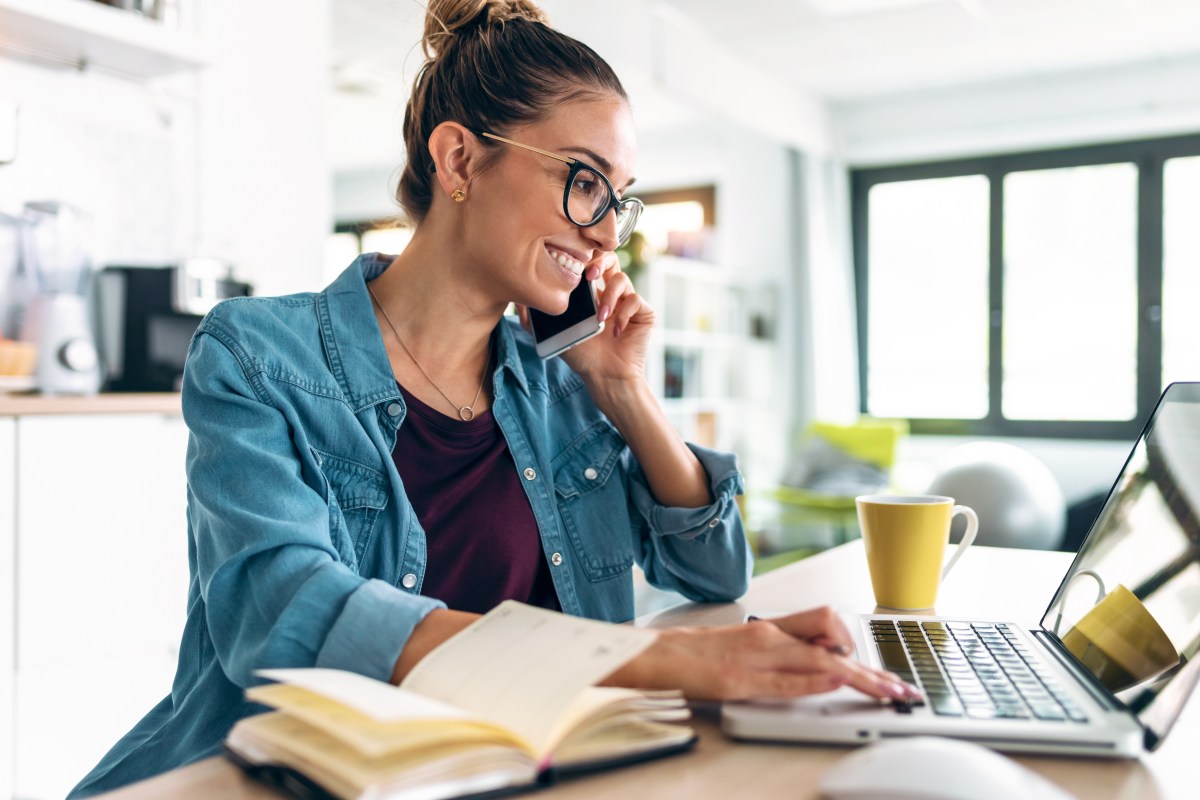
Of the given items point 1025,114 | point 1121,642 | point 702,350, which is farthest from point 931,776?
point 1025,114

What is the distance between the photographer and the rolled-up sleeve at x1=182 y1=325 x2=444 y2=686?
708 mm

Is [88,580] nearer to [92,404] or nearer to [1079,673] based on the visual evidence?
[92,404]

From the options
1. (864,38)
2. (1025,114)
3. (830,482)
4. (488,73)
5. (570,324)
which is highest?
(864,38)

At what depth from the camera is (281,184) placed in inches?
113

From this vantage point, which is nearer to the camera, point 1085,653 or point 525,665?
point 525,665

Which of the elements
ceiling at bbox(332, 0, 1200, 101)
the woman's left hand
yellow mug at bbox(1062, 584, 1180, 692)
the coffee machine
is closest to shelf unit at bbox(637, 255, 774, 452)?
ceiling at bbox(332, 0, 1200, 101)

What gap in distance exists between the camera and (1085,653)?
832mm

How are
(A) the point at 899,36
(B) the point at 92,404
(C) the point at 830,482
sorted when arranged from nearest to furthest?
(B) the point at 92,404, (A) the point at 899,36, (C) the point at 830,482

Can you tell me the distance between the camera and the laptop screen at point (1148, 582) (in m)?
0.67

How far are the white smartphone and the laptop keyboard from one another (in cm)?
52

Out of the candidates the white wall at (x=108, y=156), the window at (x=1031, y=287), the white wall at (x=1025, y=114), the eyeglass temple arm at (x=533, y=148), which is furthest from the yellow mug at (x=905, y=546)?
the white wall at (x=1025, y=114)

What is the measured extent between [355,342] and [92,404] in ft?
3.96

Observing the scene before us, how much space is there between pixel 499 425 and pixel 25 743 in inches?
53.3

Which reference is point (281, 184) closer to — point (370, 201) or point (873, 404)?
point (873, 404)
